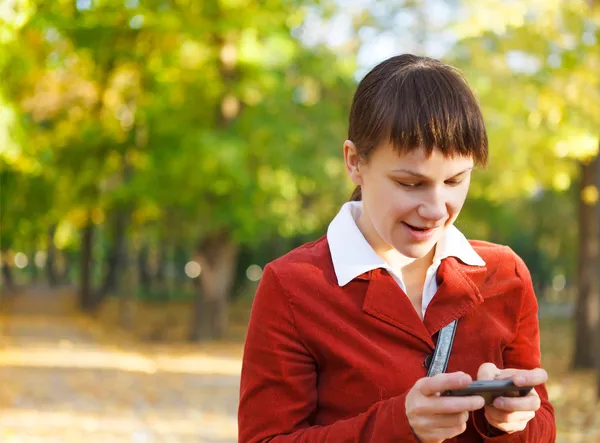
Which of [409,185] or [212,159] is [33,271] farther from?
[409,185]

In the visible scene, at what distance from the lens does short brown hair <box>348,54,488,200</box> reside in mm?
1810

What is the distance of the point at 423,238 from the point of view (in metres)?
1.86

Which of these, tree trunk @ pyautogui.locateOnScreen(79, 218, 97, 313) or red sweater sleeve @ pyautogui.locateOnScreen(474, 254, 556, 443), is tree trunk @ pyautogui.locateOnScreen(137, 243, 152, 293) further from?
red sweater sleeve @ pyautogui.locateOnScreen(474, 254, 556, 443)

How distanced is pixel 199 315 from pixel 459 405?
1991 centimetres

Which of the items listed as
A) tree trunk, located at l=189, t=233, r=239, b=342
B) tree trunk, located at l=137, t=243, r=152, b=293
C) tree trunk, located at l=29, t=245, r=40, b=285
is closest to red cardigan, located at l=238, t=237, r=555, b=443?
tree trunk, located at l=189, t=233, r=239, b=342

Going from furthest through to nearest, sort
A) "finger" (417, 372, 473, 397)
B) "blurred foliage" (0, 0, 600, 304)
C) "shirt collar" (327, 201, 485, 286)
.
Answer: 1. "blurred foliage" (0, 0, 600, 304)
2. "shirt collar" (327, 201, 485, 286)
3. "finger" (417, 372, 473, 397)

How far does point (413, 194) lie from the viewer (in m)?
1.83

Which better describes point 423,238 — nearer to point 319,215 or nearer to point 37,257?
point 319,215

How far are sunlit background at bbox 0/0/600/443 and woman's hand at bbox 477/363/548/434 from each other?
775 millimetres

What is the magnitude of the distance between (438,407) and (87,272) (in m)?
31.4

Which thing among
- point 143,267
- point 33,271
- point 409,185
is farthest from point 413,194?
point 33,271

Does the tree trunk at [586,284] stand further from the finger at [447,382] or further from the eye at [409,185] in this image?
the finger at [447,382]

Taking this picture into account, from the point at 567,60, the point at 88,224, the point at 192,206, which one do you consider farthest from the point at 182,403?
the point at 88,224

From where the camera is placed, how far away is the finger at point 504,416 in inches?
67.5
